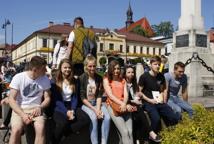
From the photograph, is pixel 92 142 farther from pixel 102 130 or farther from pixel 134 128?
pixel 134 128

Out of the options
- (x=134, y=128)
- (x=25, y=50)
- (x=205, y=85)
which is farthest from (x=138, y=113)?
(x=25, y=50)

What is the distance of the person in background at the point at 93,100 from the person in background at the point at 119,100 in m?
0.15

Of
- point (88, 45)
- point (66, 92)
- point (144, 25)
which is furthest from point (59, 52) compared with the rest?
point (144, 25)

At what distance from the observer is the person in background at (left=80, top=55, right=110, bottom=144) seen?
5.54 metres

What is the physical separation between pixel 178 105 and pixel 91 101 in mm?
2044

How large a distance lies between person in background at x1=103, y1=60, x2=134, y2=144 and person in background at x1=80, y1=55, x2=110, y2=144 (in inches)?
5.7

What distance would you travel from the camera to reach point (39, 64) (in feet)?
16.9

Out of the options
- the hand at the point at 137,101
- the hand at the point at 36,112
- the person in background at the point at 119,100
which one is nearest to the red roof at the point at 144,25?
the hand at the point at 137,101

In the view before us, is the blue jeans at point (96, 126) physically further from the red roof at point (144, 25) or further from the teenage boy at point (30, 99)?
the red roof at point (144, 25)

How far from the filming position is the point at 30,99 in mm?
5199

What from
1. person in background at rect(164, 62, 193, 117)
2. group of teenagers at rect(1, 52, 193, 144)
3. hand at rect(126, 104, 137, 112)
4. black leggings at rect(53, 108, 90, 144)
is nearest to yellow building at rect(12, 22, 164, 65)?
person in background at rect(164, 62, 193, 117)

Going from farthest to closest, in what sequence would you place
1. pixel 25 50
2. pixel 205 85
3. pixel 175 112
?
pixel 25 50, pixel 205 85, pixel 175 112

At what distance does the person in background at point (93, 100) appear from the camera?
554 cm

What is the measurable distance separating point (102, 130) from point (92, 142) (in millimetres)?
251
